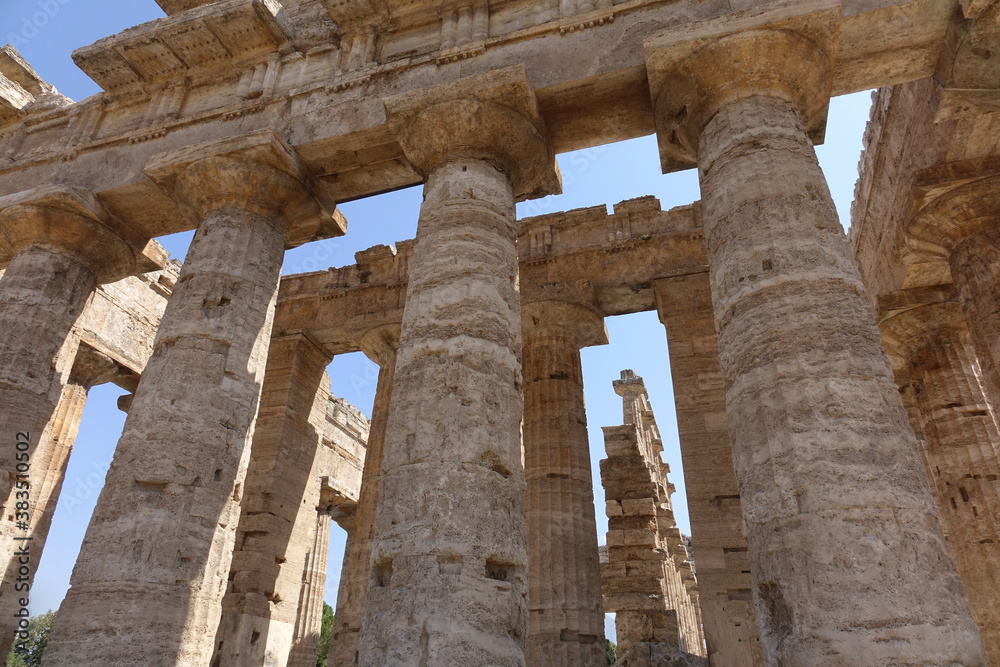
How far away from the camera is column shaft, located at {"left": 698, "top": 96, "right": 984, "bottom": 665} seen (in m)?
4.13

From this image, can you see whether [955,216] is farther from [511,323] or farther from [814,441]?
[511,323]

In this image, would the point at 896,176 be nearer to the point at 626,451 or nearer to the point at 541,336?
the point at 541,336

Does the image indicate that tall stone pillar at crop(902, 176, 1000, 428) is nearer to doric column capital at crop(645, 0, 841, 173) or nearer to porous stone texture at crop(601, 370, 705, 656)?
doric column capital at crop(645, 0, 841, 173)

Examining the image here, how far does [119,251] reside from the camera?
10430 millimetres

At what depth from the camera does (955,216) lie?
9.99 metres

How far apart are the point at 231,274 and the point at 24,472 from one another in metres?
3.94

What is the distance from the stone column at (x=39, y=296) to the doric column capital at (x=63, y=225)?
0.04 ft

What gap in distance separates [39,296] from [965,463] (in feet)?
47.6

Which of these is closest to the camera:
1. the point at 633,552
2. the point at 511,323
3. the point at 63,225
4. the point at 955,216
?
the point at 511,323

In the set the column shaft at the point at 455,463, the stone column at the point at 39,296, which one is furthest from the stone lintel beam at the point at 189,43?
the column shaft at the point at 455,463

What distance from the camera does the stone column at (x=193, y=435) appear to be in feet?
20.5

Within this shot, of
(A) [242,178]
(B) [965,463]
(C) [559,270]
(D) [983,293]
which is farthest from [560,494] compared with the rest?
(B) [965,463]

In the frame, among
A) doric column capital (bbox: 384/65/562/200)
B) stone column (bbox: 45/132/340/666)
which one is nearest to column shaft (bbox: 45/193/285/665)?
stone column (bbox: 45/132/340/666)

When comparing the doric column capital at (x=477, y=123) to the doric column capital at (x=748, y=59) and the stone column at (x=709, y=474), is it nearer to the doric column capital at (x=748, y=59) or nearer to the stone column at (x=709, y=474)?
the doric column capital at (x=748, y=59)
